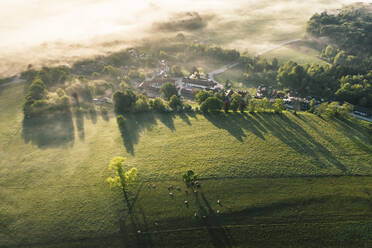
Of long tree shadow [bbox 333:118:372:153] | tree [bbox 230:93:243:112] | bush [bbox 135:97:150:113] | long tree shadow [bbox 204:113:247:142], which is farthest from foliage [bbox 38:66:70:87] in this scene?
long tree shadow [bbox 333:118:372:153]

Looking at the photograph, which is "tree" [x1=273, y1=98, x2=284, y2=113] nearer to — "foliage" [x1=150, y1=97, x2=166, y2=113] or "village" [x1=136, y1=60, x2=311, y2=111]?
"village" [x1=136, y1=60, x2=311, y2=111]

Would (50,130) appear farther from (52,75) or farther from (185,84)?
(185,84)

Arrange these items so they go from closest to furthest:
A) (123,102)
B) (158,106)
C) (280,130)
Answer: (280,130) → (123,102) → (158,106)

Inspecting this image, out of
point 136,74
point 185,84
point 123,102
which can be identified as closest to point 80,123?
point 123,102

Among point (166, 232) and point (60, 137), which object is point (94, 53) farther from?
point (166, 232)

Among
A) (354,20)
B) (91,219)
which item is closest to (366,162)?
(91,219)

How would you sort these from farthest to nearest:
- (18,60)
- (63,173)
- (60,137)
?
(18,60) < (60,137) < (63,173)
